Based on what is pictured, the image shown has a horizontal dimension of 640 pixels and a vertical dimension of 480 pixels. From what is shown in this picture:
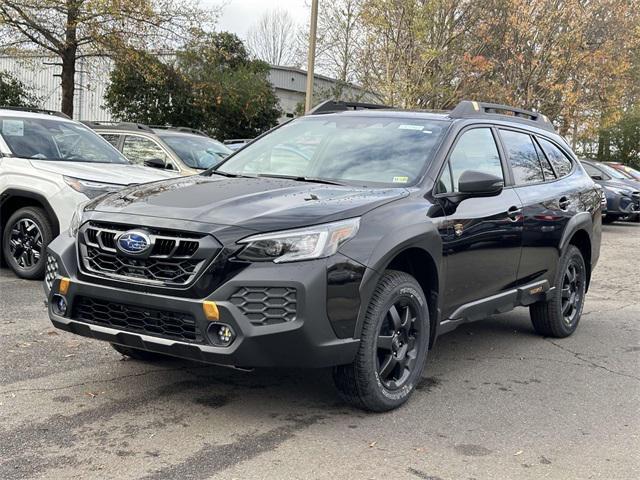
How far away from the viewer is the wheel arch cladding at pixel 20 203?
770 centimetres

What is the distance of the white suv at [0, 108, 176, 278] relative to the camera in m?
7.68

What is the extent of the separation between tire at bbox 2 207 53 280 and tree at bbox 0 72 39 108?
2199 cm

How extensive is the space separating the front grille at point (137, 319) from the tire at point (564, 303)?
356cm

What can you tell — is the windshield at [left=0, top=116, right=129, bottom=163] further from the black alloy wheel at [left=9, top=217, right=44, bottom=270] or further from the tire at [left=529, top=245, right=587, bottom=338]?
the tire at [left=529, top=245, right=587, bottom=338]

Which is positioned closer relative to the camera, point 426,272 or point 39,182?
point 426,272

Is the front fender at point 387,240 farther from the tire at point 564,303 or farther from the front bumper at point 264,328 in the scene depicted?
the tire at point 564,303

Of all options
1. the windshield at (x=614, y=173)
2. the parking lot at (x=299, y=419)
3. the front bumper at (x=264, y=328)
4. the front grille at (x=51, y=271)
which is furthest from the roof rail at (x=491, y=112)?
the windshield at (x=614, y=173)

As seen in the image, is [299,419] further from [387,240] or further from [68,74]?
[68,74]

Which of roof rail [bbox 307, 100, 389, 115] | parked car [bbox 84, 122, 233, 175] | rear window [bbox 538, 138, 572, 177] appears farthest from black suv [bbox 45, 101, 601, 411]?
parked car [bbox 84, 122, 233, 175]

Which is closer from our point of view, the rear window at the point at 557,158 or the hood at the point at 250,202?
the hood at the point at 250,202

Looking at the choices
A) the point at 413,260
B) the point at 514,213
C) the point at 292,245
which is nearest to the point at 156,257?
the point at 292,245

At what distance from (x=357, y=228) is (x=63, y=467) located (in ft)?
5.99

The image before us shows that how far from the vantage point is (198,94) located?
25281 mm

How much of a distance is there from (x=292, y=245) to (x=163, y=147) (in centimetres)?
791
